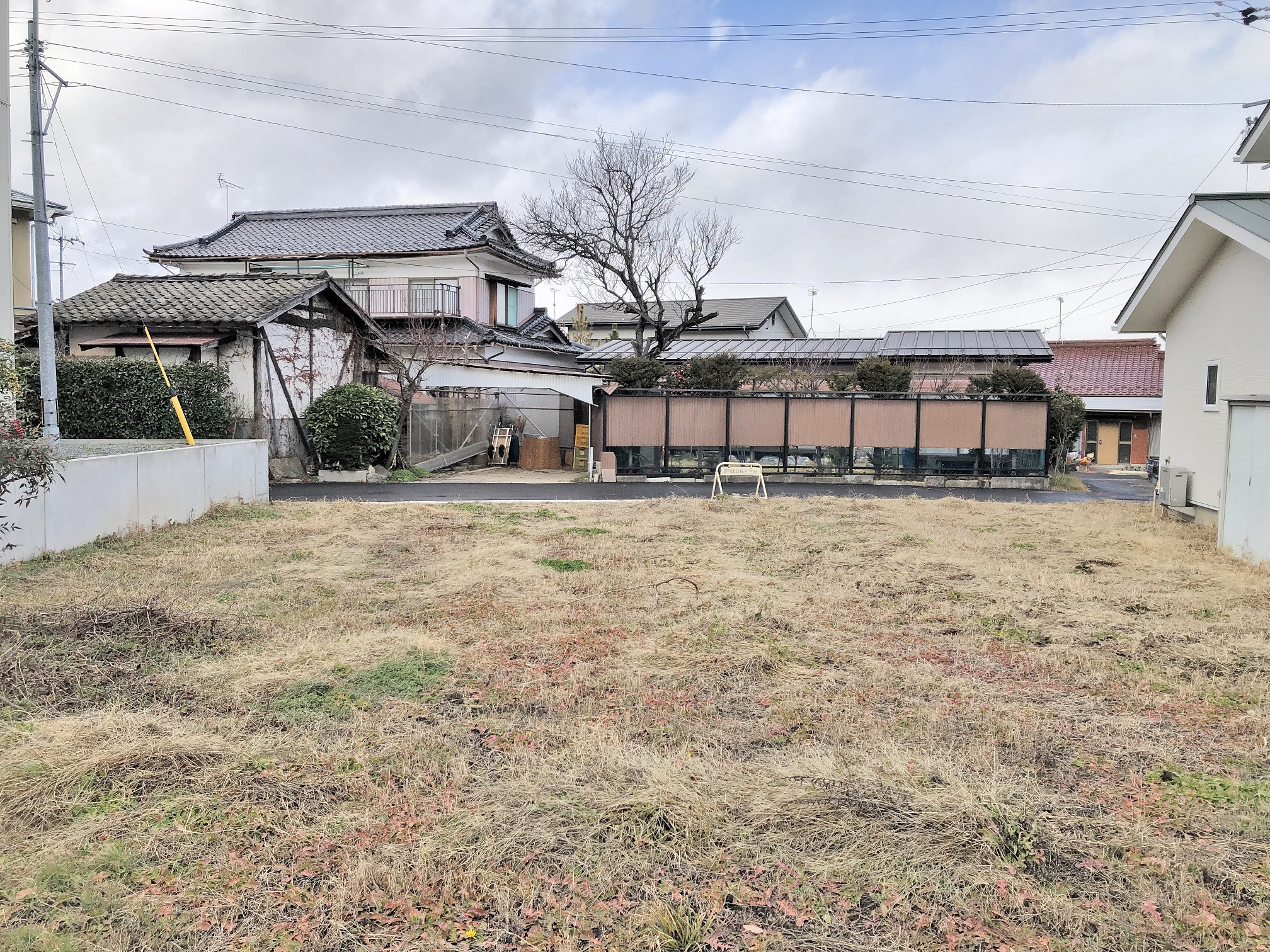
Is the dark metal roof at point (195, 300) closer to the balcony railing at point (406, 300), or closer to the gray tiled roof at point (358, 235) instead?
the balcony railing at point (406, 300)

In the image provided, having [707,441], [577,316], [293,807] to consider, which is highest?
[577,316]

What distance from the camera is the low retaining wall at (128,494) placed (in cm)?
847

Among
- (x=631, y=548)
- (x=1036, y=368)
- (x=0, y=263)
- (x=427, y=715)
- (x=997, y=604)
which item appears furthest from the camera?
(x=1036, y=368)

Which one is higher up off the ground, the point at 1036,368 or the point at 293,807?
the point at 1036,368

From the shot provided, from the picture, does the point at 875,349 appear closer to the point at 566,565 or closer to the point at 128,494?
the point at 566,565

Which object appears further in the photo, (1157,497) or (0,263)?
(1157,497)

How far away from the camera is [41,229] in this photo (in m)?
13.2

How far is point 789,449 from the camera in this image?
20.4 meters

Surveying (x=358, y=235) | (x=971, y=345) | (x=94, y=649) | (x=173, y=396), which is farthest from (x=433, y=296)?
(x=94, y=649)

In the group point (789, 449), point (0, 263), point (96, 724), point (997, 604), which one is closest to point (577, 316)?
point (789, 449)

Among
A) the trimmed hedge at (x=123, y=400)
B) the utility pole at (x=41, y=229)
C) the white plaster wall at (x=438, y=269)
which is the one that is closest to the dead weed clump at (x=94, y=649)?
the utility pole at (x=41, y=229)

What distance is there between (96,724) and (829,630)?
4574mm

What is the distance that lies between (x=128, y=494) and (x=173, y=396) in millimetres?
4501

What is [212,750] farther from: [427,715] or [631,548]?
[631,548]
